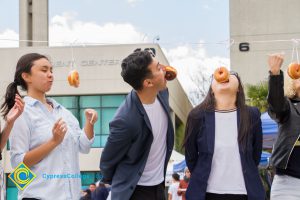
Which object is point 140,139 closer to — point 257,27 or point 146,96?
point 146,96

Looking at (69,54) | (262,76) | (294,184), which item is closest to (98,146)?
(69,54)

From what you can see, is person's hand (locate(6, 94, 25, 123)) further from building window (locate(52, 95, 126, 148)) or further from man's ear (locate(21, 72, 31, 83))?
building window (locate(52, 95, 126, 148))

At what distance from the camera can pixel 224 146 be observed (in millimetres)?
4449

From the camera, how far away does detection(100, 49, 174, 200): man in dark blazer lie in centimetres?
441

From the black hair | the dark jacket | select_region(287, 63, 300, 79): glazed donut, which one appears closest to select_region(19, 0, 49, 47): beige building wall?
select_region(287, 63, 300, 79): glazed donut

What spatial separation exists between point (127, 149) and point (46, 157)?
59 cm

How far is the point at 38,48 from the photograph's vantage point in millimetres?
38906

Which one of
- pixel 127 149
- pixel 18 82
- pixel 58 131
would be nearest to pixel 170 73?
pixel 127 149

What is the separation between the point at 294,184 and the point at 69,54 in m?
33.1

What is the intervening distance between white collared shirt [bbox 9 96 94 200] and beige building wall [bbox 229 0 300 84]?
3531cm

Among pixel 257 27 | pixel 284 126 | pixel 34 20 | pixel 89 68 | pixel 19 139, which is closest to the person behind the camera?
pixel 19 139

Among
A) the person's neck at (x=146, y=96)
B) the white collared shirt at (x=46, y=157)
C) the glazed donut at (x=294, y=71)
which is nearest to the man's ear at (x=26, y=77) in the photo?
the white collared shirt at (x=46, y=157)

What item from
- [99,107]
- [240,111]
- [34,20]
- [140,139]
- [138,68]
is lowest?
[140,139]

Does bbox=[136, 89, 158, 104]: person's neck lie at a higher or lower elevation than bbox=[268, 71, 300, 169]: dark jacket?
higher
